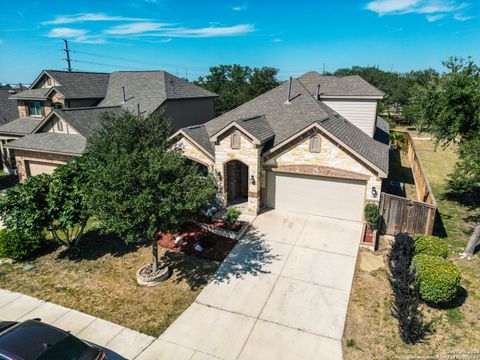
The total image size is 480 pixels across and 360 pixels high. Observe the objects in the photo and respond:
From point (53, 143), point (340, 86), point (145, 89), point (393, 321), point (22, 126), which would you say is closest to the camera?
point (393, 321)

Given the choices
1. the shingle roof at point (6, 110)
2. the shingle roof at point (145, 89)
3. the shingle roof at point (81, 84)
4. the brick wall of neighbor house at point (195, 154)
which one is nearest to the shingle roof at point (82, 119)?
the shingle roof at point (145, 89)

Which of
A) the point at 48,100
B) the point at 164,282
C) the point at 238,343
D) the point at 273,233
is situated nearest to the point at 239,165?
the point at 273,233

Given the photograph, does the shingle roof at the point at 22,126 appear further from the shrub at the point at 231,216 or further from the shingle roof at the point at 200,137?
the shrub at the point at 231,216

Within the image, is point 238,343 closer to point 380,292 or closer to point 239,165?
point 380,292

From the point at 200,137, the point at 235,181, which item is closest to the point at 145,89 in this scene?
the point at 200,137

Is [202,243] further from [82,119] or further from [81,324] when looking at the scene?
[82,119]
